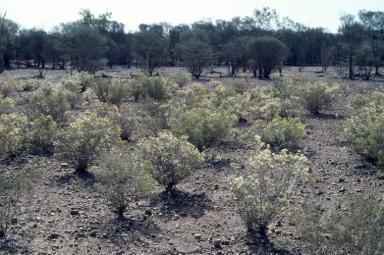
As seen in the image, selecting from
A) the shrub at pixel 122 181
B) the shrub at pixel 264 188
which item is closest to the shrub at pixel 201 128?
the shrub at pixel 122 181

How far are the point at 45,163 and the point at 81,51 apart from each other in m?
25.8

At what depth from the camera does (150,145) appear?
6609 mm

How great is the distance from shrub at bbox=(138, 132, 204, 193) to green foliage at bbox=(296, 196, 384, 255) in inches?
97.3

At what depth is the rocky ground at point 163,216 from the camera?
5.07m

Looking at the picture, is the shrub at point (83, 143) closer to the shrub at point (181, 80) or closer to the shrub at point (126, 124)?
the shrub at point (126, 124)

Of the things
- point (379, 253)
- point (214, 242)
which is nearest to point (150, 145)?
point (214, 242)

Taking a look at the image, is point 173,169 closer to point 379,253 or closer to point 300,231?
point 300,231

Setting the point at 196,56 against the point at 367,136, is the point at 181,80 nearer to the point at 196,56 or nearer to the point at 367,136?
the point at 196,56

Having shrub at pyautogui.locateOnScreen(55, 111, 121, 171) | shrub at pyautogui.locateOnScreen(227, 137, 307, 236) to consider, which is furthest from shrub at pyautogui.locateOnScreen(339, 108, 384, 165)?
shrub at pyautogui.locateOnScreen(55, 111, 121, 171)

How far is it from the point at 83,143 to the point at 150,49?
28.4 m

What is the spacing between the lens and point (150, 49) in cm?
3503

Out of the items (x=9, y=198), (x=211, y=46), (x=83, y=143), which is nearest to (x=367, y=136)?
(x=83, y=143)

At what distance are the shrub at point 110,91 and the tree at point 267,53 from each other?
18340mm

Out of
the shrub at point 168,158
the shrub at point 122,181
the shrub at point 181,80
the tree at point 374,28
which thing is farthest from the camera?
the tree at point 374,28
